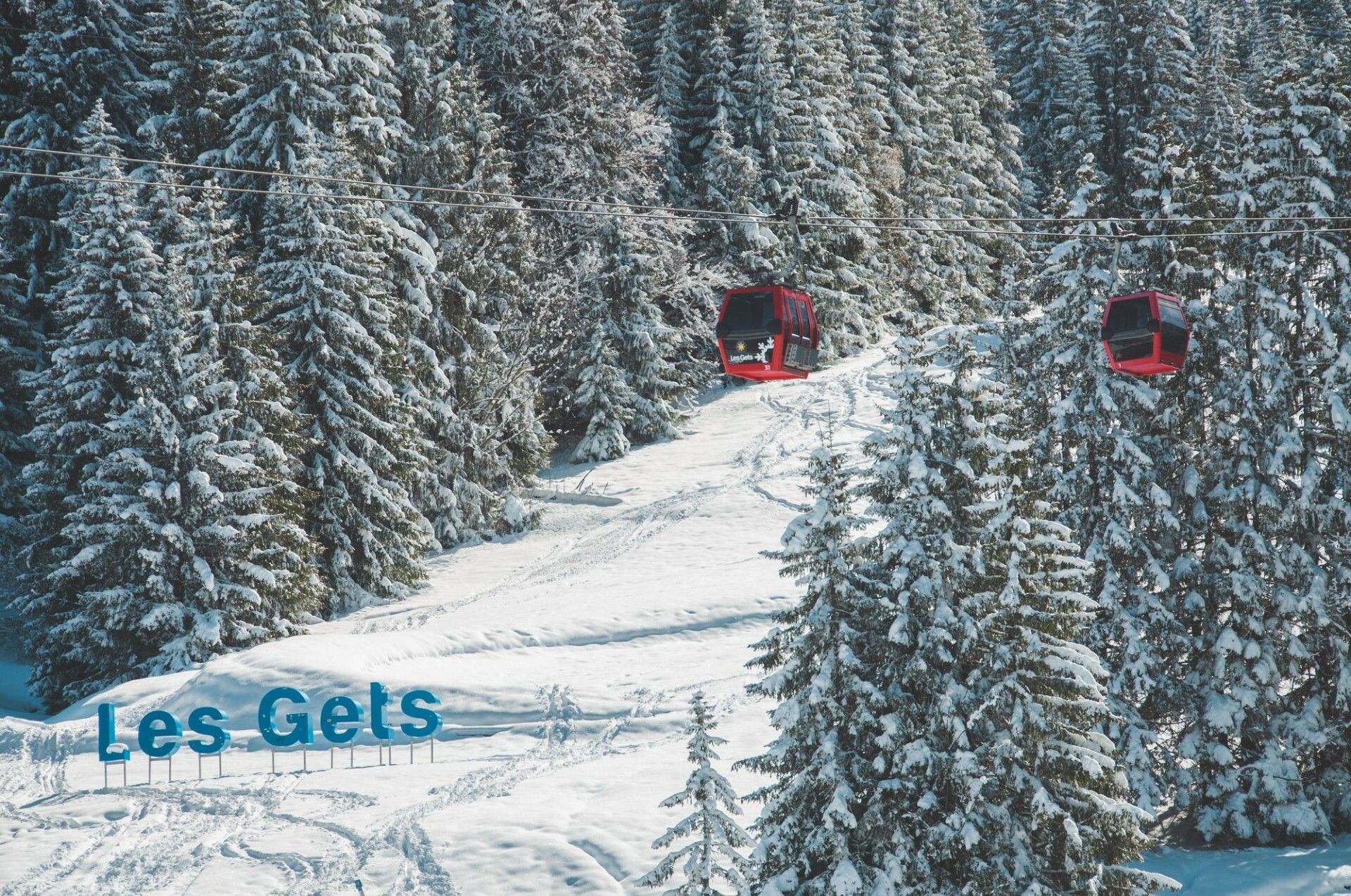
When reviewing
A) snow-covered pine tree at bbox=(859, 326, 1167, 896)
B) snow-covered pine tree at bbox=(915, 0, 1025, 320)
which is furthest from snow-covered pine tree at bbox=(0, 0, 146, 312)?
snow-covered pine tree at bbox=(915, 0, 1025, 320)

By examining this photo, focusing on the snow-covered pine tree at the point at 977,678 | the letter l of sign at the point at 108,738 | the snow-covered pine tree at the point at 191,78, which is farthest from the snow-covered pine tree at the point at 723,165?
the snow-covered pine tree at the point at 977,678

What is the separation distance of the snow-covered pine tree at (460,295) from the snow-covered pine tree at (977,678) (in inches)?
820

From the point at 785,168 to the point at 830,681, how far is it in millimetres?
36495

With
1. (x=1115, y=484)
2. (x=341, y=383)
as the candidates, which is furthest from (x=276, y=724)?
(x=1115, y=484)

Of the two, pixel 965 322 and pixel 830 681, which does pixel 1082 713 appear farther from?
pixel 965 322

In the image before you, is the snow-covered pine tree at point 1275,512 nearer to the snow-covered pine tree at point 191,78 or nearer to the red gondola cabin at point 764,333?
the red gondola cabin at point 764,333

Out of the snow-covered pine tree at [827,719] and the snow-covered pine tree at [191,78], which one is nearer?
the snow-covered pine tree at [827,719]

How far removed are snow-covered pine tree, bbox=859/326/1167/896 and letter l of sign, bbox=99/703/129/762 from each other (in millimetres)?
14387

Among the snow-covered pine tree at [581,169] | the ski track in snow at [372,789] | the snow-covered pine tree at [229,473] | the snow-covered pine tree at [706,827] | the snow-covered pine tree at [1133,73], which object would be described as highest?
the snow-covered pine tree at [1133,73]

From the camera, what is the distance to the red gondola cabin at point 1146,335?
19141mm

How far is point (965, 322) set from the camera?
1681 centimetres

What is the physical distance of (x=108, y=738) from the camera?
71.6ft

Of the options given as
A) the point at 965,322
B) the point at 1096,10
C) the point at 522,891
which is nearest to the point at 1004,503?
the point at 965,322

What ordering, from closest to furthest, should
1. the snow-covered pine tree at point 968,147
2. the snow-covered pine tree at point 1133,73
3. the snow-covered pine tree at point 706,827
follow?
the snow-covered pine tree at point 706,827
the snow-covered pine tree at point 968,147
the snow-covered pine tree at point 1133,73
